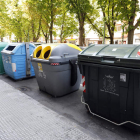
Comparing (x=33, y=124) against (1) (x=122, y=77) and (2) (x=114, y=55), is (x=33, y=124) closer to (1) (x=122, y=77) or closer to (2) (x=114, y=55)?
(1) (x=122, y=77)

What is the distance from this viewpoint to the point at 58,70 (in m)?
3.88

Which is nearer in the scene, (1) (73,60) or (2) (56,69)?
(2) (56,69)

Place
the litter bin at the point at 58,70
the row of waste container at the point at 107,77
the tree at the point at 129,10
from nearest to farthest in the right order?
1. the row of waste container at the point at 107,77
2. the litter bin at the point at 58,70
3. the tree at the point at 129,10

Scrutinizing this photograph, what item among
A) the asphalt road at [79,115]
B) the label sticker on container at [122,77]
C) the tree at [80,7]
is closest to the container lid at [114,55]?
the label sticker on container at [122,77]

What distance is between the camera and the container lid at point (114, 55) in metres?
2.25

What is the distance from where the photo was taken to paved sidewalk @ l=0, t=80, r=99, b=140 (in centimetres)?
239

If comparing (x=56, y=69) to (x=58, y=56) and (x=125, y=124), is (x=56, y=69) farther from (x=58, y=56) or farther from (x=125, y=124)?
(x=125, y=124)

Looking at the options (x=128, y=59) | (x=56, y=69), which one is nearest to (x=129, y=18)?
(x=56, y=69)

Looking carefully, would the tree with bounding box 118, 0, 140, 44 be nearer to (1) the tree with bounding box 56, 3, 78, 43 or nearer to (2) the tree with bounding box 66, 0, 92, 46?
(2) the tree with bounding box 66, 0, 92, 46

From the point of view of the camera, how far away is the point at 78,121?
9.71 feet

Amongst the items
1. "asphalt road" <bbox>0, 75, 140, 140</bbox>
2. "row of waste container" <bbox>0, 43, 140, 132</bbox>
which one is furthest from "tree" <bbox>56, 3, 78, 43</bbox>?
"row of waste container" <bbox>0, 43, 140, 132</bbox>

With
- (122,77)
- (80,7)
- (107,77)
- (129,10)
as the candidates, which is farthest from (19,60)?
(80,7)

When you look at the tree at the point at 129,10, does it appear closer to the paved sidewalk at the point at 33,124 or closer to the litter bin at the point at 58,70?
the litter bin at the point at 58,70

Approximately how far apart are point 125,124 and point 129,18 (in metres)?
Answer: 9.16
